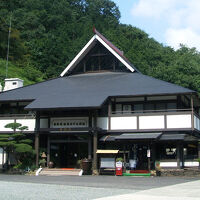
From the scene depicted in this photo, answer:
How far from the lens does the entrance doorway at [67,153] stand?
2986 cm

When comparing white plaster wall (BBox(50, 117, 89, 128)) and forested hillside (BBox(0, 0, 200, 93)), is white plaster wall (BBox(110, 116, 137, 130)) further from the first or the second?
forested hillside (BBox(0, 0, 200, 93))

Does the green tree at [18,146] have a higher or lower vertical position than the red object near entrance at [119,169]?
higher

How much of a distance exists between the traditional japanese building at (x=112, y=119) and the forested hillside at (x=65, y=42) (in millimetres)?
24331

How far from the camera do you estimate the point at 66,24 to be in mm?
74750

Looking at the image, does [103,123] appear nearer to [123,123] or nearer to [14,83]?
[123,123]

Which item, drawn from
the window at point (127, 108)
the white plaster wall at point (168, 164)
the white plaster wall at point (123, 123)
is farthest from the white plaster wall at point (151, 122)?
the white plaster wall at point (168, 164)

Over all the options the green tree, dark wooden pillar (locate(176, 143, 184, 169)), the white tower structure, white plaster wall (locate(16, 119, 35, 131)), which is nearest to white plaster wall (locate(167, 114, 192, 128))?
dark wooden pillar (locate(176, 143, 184, 169))

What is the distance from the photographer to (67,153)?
3067cm

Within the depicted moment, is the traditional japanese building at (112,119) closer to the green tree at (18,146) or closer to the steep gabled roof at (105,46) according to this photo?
the steep gabled roof at (105,46)

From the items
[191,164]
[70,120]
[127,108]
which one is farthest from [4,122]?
[191,164]

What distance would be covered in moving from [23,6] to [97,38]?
5143 centimetres

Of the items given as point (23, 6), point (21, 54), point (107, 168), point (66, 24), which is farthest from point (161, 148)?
point (23, 6)

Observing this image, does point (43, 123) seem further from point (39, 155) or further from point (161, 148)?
point (161, 148)

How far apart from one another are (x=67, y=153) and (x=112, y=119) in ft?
16.5
